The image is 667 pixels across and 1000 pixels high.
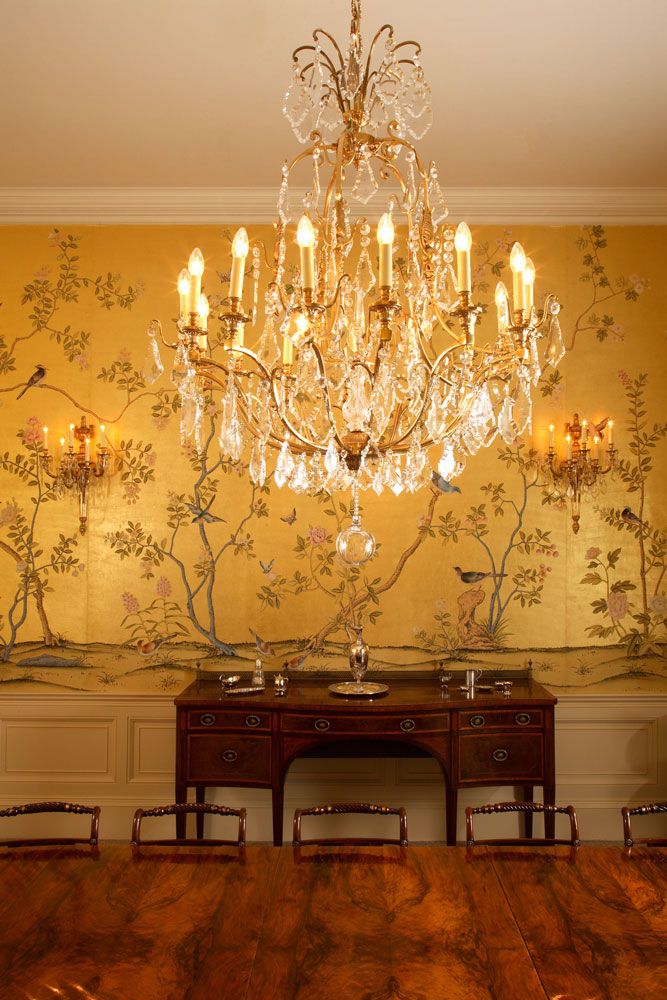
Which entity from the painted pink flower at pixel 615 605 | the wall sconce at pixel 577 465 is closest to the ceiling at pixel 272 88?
the wall sconce at pixel 577 465

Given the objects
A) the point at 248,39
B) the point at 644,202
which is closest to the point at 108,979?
the point at 248,39

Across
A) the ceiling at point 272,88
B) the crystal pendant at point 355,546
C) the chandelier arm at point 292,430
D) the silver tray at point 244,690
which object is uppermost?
the ceiling at point 272,88

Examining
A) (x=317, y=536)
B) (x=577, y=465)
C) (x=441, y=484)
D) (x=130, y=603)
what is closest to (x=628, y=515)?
(x=577, y=465)

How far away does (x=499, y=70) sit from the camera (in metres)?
3.17

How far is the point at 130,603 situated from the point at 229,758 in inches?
41.4

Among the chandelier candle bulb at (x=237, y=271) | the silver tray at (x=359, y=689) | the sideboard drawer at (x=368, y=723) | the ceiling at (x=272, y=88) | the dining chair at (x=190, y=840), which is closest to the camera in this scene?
the chandelier candle bulb at (x=237, y=271)

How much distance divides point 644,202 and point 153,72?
8.56 ft

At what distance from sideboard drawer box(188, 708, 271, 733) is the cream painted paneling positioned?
551 mm

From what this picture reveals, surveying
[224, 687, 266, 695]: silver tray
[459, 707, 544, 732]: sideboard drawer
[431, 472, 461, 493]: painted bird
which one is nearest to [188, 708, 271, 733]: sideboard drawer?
[224, 687, 266, 695]: silver tray

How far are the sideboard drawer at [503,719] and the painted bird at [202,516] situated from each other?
1626 millimetres

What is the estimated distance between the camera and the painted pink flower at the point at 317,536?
14.0 ft

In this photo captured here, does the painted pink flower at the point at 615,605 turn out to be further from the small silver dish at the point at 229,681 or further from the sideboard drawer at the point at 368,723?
the small silver dish at the point at 229,681

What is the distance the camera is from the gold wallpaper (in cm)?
425

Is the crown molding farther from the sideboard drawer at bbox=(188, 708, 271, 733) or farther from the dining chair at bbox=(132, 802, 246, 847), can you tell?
the dining chair at bbox=(132, 802, 246, 847)
